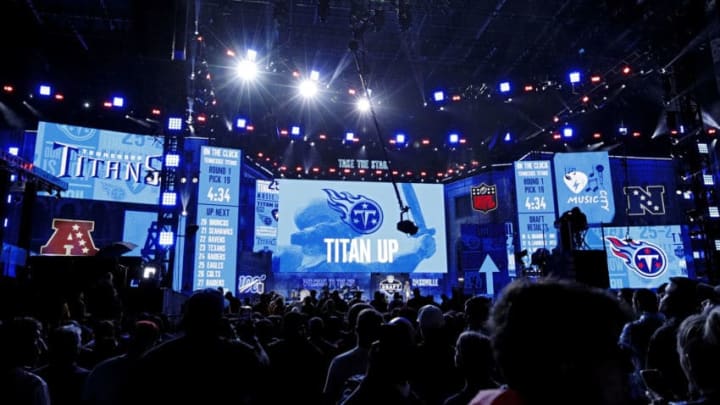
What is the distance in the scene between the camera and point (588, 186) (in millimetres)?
19812

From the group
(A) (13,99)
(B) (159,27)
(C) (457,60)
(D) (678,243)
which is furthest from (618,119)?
(A) (13,99)

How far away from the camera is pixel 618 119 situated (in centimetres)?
2030

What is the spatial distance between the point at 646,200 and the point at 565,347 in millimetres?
22990

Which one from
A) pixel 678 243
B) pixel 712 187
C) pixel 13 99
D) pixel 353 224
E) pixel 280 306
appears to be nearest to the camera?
pixel 280 306

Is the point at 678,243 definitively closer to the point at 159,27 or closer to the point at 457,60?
the point at 457,60

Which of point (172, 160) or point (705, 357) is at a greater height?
point (172, 160)

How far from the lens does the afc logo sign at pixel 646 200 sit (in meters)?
20.1

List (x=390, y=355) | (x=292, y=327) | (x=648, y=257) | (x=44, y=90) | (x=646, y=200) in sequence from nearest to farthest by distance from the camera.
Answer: (x=390, y=355)
(x=292, y=327)
(x=44, y=90)
(x=648, y=257)
(x=646, y=200)

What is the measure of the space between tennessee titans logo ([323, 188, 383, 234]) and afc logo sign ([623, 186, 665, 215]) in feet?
36.7

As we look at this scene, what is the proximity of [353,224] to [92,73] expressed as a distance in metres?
12.0

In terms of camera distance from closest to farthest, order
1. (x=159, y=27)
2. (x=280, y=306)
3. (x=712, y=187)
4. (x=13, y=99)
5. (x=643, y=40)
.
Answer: (x=159, y=27), (x=280, y=306), (x=712, y=187), (x=13, y=99), (x=643, y=40)

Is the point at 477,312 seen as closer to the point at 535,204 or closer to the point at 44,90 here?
the point at 44,90

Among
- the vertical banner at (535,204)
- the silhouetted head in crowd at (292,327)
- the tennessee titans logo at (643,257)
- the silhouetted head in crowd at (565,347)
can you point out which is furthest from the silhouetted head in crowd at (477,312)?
the tennessee titans logo at (643,257)

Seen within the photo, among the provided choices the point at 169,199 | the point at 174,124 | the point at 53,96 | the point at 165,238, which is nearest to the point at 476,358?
the point at 165,238
